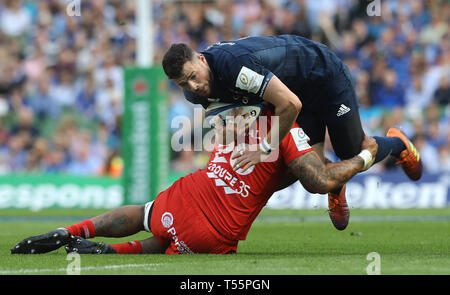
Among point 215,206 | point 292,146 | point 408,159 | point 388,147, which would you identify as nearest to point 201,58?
point 292,146

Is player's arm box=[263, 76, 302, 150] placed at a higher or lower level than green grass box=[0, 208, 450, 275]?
higher

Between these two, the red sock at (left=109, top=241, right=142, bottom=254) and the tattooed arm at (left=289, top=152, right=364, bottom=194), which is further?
the red sock at (left=109, top=241, right=142, bottom=254)

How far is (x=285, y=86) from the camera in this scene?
23.4 feet

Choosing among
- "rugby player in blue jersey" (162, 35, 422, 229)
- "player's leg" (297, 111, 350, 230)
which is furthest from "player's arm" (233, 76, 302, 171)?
"player's leg" (297, 111, 350, 230)

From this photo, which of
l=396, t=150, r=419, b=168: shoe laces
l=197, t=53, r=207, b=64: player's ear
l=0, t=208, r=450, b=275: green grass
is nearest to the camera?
l=0, t=208, r=450, b=275: green grass

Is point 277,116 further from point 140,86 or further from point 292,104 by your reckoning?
point 140,86

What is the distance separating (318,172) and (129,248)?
6.39 ft

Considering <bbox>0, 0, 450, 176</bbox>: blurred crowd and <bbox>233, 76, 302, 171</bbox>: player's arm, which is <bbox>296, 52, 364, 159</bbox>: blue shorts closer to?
<bbox>233, 76, 302, 171</bbox>: player's arm

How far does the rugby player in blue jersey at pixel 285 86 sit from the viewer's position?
7078 mm

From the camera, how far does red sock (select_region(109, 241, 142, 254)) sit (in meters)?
7.66

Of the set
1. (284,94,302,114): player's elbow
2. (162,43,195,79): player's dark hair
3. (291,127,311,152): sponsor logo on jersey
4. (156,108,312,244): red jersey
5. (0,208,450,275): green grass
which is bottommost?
(0,208,450,275): green grass

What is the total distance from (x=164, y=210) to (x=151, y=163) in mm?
8447

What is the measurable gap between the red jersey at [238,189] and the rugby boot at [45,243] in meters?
1.12

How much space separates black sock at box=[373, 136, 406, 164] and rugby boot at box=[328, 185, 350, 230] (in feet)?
1.90
